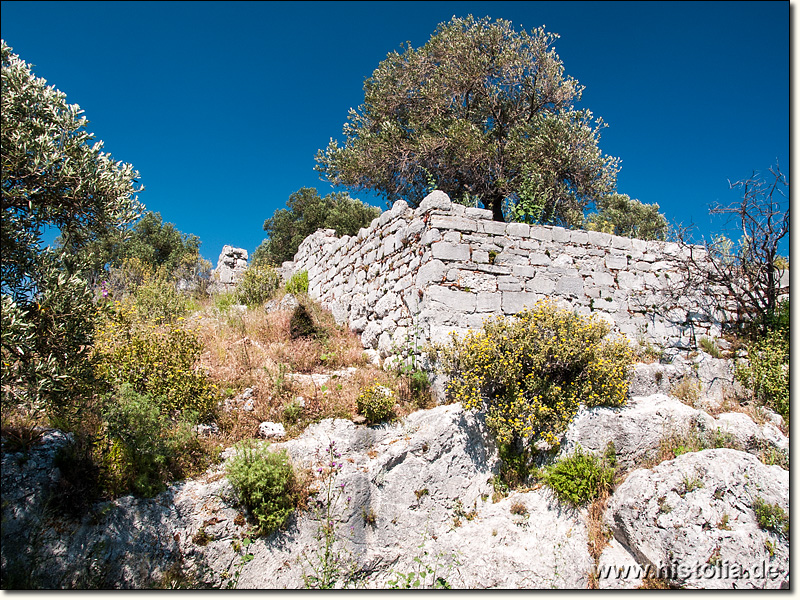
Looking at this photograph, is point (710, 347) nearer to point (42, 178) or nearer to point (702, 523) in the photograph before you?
point (702, 523)

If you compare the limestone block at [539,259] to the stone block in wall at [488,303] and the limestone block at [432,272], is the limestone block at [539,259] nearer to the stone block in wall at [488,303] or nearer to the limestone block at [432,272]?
the stone block in wall at [488,303]

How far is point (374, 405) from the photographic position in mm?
6836

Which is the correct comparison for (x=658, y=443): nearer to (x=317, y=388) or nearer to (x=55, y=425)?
(x=317, y=388)

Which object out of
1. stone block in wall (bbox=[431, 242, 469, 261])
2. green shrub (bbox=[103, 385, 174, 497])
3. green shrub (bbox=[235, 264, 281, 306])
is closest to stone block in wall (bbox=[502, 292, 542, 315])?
stone block in wall (bbox=[431, 242, 469, 261])

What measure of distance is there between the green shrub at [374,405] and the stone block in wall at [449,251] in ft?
9.01

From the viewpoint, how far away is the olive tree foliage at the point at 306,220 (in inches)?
829

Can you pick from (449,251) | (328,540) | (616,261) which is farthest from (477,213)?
(328,540)

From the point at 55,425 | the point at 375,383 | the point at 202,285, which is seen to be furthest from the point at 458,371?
the point at 202,285

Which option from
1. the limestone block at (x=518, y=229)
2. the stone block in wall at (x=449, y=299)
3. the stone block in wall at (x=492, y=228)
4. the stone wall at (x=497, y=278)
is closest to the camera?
the stone block in wall at (x=449, y=299)

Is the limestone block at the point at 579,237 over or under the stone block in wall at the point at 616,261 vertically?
over

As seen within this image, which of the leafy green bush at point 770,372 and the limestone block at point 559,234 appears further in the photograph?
the limestone block at point 559,234

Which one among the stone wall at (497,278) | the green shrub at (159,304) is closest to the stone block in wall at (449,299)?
the stone wall at (497,278)

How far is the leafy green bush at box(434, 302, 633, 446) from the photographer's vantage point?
6.94 metres

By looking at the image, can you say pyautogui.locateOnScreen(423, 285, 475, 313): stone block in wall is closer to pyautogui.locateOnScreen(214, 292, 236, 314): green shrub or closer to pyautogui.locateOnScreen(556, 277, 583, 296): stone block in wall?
pyautogui.locateOnScreen(556, 277, 583, 296): stone block in wall
